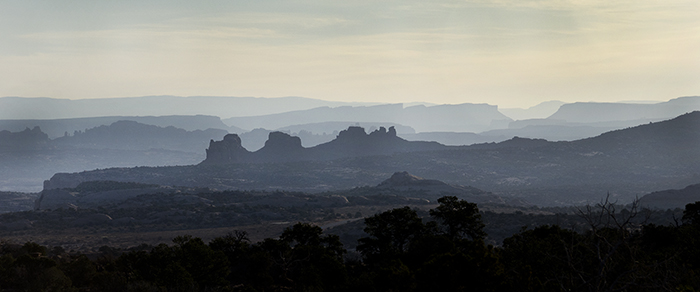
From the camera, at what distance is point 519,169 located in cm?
15712

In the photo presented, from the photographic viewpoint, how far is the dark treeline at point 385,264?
22281 mm

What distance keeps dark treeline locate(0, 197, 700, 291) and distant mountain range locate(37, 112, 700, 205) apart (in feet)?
290

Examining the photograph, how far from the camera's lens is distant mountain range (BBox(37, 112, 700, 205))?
428 ft

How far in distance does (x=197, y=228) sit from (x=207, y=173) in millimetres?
93535

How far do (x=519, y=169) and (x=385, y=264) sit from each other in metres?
136

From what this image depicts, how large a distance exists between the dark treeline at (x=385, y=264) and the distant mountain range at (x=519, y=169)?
8848 centimetres

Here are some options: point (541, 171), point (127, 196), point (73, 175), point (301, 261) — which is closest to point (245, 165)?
point (73, 175)

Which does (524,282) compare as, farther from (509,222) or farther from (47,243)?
(47,243)

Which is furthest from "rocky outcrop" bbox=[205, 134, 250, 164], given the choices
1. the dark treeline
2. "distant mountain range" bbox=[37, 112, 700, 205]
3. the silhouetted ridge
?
the dark treeline

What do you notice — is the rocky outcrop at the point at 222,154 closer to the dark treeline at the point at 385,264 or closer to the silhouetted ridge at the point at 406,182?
the silhouetted ridge at the point at 406,182

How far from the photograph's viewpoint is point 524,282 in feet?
70.0

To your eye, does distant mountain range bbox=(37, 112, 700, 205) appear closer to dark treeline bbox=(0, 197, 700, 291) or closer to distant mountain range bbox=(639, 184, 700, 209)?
distant mountain range bbox=(639, 184, 700, 209)

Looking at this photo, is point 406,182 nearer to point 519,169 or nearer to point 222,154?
point 519,169

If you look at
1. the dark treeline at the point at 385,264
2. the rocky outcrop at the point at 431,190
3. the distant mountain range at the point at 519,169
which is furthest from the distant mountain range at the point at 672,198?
the dark treeline at the point at 385,264
